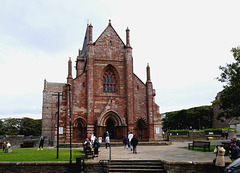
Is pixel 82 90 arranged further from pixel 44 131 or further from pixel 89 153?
pixel 44 131

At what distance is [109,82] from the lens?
3550 cm

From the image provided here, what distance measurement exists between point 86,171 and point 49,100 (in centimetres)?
4801

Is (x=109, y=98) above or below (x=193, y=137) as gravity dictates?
above

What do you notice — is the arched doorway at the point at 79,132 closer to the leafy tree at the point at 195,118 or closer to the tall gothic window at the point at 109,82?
the tall gothic window at the point at 109,82

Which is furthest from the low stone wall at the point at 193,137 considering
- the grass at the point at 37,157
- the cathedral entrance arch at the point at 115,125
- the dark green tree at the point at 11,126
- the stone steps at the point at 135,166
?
the dark green tree at the point at 11,126

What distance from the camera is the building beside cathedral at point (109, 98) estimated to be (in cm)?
3206

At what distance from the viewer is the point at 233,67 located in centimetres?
2053

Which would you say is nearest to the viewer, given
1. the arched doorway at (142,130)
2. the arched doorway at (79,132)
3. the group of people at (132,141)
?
the group of people at (132,141)

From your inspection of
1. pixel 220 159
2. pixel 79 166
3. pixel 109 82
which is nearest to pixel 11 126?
pixel 109 82

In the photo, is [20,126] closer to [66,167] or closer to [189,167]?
[66,167]

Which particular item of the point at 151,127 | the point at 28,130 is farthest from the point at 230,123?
the point at 28,130

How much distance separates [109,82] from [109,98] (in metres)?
2.90

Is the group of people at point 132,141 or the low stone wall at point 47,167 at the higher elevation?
the group of people at point 132,141

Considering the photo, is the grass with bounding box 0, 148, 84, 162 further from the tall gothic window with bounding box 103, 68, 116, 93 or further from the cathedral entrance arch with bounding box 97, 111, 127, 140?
the tall gothic window with bounding box 103, 68, 116, 93
